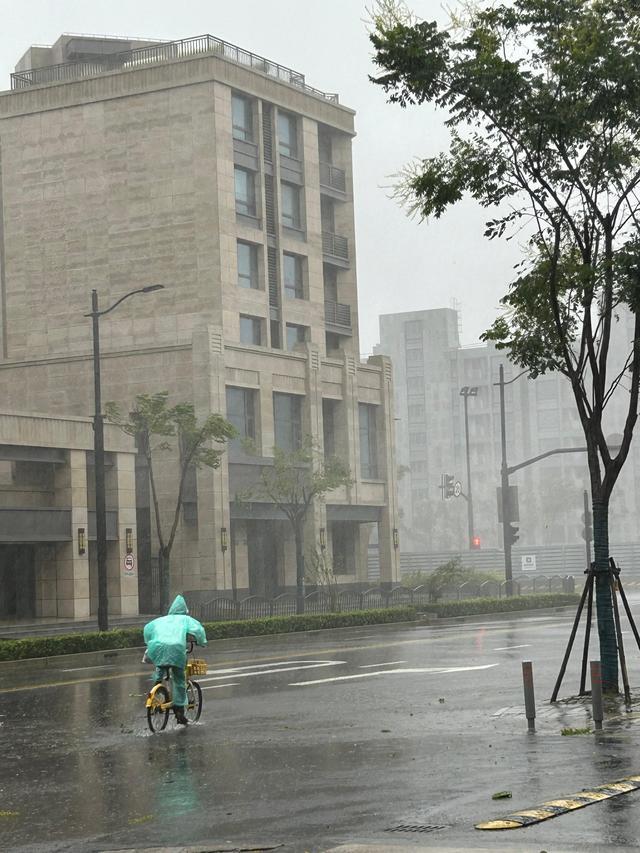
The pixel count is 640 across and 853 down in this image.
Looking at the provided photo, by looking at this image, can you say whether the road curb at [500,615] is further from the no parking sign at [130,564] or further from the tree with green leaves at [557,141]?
the tree with green leaves at [557,141]

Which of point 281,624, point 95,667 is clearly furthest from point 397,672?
point 281,624

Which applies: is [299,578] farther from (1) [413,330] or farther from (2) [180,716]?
(1) [413,330]

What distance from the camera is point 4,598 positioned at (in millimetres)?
49281

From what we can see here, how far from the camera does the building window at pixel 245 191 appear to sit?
6253 centimetres

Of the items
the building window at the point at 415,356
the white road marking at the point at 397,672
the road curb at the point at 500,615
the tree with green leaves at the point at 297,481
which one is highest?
the building window at the point at 415,356

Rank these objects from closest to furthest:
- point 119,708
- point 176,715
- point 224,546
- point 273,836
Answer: point 273,836, point 176,715, point 119,708, point 224,546

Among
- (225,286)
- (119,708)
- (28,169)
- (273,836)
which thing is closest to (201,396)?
(225,286)

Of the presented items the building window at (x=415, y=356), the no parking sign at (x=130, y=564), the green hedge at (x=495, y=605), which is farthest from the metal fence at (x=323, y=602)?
the building window at (x=415, y=356)

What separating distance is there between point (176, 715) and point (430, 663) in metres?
10.3

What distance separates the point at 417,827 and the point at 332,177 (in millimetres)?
62603

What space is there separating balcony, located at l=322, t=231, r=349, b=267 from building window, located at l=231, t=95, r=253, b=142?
8.14 meters

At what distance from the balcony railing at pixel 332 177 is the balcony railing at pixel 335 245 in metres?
2.42

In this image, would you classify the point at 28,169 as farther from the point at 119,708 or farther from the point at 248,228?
the point at 119,708

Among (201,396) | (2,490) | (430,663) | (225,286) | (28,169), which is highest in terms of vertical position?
(28,169)
